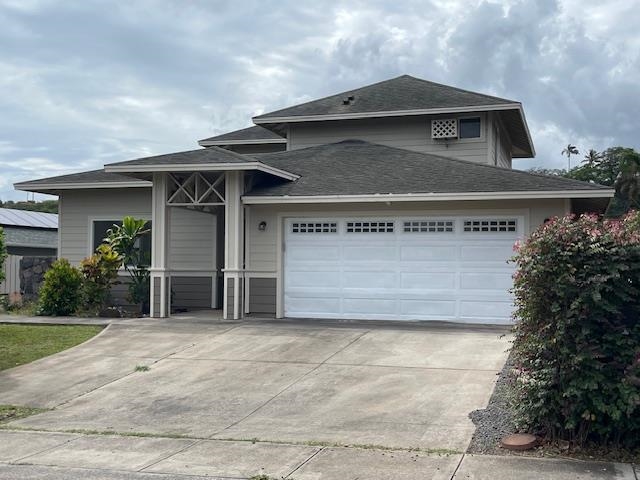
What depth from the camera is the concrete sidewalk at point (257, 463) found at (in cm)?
633

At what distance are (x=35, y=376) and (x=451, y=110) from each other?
458 inches

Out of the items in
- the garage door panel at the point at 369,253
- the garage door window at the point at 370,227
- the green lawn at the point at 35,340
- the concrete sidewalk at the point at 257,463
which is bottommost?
the concrete sidewalk at the point at 257,463

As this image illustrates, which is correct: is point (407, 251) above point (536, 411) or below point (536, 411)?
above

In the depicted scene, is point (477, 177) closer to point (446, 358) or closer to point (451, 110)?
point (451, 110)

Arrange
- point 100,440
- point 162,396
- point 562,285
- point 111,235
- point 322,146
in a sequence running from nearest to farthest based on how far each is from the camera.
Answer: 1. point 562,285
2. point 100,440
3. point 162,396
4. point 111,235
5. point 322,146

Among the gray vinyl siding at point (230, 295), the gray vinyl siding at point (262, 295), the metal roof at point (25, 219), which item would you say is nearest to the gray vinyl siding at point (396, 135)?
the gray vinyl siding at point (262, 295)

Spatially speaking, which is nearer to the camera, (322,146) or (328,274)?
(328,274)

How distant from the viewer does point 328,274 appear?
15445mm

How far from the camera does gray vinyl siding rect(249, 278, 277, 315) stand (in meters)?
15.8

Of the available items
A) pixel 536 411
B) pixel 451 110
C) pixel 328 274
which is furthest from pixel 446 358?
pixel 451 110

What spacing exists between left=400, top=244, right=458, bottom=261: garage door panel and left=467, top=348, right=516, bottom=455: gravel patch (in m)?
5.75

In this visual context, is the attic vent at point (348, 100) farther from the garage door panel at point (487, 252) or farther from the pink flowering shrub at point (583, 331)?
the pink flowering shrub at point (583, 331)

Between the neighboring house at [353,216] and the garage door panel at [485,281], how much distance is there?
0.07 ft

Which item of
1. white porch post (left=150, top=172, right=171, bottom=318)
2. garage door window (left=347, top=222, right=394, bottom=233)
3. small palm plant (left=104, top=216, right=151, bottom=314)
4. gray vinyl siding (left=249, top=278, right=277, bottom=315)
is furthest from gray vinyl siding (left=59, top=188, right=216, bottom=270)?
garage door window (left=347, top=222, right=394, bottom=233)
